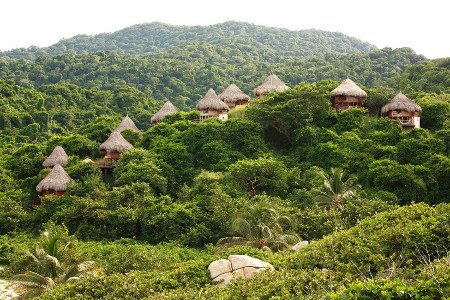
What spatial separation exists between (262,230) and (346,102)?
14955 millimetres

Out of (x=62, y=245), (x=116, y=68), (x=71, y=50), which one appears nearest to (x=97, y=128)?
(x=62, y=245)

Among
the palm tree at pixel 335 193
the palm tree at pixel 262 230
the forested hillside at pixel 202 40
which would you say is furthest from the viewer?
the forested hillside at pixel 202 40

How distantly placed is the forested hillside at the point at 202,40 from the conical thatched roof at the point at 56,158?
6970cm

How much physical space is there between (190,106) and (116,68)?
13.5 meters

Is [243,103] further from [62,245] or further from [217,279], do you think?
[217,279]

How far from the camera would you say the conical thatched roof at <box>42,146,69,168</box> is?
107 ft

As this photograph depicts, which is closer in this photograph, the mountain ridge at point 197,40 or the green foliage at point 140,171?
the green foliage at point 140,171

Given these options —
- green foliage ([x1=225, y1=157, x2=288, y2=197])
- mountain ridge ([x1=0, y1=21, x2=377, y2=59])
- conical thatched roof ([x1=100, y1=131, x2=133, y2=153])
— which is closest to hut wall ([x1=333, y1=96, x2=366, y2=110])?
green foliage ([x1=225, y1=157, x2=288, y2=197])

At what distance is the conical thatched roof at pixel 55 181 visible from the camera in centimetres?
2958

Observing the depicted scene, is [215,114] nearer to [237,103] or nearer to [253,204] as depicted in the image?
[237,103]

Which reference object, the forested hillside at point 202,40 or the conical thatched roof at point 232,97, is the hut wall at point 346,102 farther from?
the forested hillside at point 202,40

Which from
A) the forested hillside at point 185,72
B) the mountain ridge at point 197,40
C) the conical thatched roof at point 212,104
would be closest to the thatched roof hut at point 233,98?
the conical thatched roof at point 212,104

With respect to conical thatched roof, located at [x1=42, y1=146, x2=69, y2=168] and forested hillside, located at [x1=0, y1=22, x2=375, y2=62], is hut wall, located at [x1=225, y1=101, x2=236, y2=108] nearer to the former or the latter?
conical thatched roof, located at [x1=42, y1=146, x2=69, y2=168]

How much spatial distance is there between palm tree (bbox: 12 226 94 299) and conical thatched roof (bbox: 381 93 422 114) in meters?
18.6
